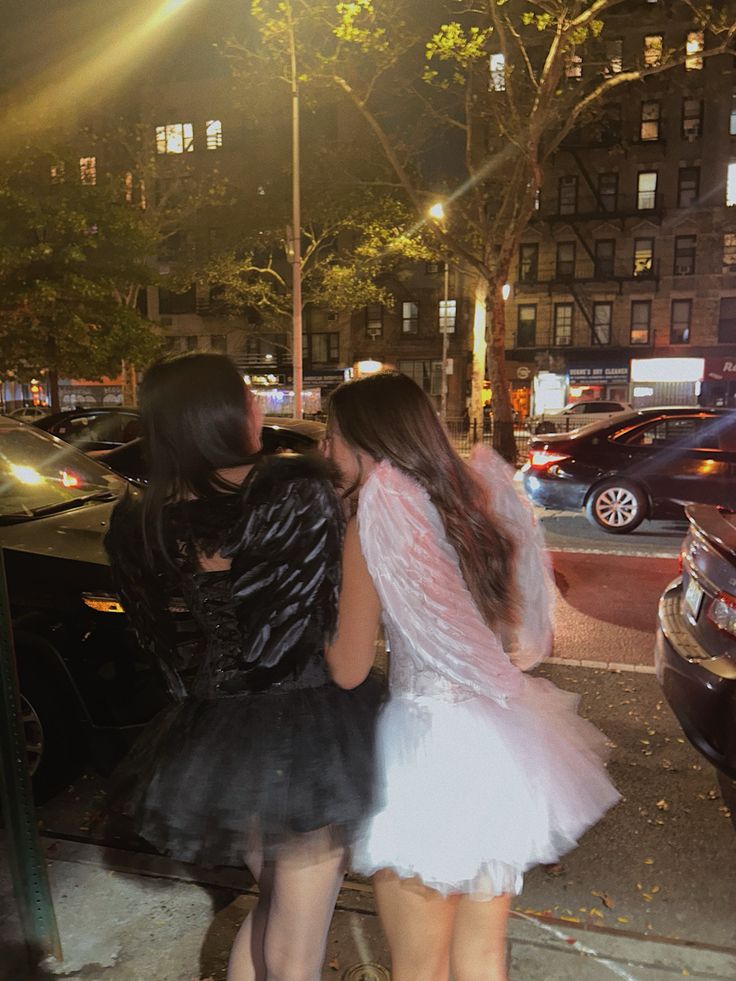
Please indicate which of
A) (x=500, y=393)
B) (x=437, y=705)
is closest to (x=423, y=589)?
(x=437, y=705)

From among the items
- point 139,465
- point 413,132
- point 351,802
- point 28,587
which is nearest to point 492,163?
point 413,132

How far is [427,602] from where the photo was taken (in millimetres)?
1618

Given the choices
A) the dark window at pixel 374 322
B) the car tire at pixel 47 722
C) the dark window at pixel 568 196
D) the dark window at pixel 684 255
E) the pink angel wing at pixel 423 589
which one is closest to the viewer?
the pink angel wing at pixel 423 589

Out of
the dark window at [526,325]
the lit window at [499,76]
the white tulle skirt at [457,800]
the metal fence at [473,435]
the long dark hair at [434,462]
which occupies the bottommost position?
the metal fence at [473,435]

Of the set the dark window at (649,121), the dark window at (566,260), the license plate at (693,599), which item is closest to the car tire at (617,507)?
the license plate at (693,599)

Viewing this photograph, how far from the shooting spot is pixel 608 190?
1398 inches

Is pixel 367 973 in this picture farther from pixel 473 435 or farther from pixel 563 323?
pixel 563 323

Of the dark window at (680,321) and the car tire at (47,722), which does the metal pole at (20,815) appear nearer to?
the car tire at (47,722)

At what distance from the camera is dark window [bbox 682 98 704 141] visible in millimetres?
33594

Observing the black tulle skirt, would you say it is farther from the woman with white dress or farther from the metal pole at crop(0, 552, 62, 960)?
the metal pole at crop(0, 552, 62, 960)

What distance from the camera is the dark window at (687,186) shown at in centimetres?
3450

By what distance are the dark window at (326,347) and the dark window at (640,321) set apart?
14706mm

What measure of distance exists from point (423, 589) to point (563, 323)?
3760 centimetres

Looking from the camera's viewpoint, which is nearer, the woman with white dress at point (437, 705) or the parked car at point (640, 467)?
the woman with white dress at point (437, 705)
